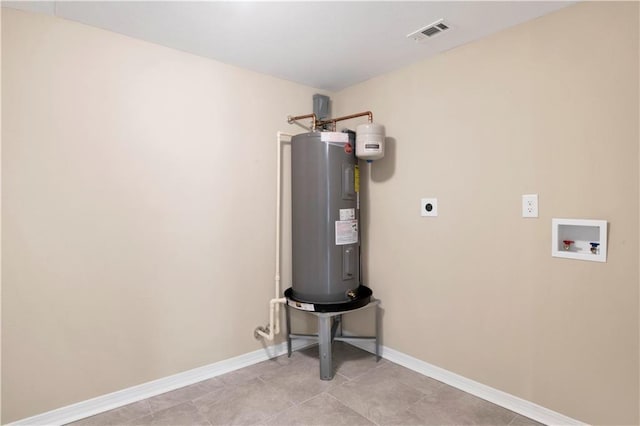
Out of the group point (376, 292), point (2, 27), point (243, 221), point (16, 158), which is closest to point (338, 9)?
point (243, 221)

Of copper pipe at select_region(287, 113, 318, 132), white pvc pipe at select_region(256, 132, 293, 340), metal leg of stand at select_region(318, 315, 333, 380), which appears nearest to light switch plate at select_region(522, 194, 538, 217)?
metal leg of stand at select_region(318, 315, 333, 380)

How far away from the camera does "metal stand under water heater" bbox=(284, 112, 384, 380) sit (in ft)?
8.11

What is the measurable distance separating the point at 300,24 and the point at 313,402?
2261 mm

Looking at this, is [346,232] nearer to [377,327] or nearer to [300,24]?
[377,327]

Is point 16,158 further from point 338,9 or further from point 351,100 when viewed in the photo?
point 351,100

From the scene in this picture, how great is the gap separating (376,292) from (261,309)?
3.12 feet

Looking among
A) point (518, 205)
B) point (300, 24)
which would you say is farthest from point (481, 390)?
point (300, 24)

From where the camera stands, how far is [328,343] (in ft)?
7.86

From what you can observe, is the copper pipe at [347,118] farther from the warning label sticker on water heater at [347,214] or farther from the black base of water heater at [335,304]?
the black base of water heater at [335,304]

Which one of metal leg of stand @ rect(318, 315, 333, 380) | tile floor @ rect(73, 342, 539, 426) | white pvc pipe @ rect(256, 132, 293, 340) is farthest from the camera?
white pvc pipe @ rect(256, 132, 293, 340)

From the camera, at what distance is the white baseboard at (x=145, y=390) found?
1.88m

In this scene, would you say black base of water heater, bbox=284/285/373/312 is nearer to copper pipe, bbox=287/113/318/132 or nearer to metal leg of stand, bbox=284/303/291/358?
metal leg of stand, bbox=284/303/291/358

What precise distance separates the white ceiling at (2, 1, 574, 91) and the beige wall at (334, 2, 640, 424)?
206mm

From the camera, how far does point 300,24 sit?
6.41ft
